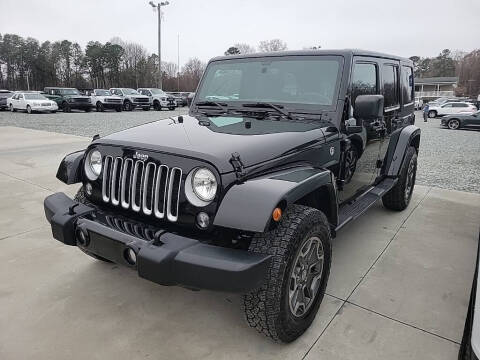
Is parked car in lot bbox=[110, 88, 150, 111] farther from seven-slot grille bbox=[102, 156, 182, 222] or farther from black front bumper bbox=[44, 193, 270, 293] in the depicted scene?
black front bumper bbox=[44, 193, 270, 293]

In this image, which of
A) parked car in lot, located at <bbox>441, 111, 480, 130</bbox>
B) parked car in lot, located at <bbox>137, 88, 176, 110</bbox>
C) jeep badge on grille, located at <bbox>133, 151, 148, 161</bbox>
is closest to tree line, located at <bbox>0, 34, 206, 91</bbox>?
parked car in lot, located at <bbox>137, 88, 176, 110</bbox>

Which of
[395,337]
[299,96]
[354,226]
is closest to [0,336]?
[395,337]

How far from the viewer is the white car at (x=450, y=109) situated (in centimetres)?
2503

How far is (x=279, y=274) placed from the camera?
207cm

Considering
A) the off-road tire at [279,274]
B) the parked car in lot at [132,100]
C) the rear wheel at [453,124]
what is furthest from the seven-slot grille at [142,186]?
the parked car in lot at [132,100]

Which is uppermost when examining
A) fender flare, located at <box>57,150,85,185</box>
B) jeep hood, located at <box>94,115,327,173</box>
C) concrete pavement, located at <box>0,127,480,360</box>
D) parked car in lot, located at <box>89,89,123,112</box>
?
parked car in lot, located at <box>89,89,123,112</box>

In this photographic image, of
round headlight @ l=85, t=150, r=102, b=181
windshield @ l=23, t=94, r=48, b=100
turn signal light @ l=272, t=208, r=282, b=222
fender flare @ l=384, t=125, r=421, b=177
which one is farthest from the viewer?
windshield @ l=23, t=94, r=48, b=100

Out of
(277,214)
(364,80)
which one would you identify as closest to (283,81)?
(364,80)

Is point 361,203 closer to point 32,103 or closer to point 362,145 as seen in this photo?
point 362,145

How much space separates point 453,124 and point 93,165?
69.3 ft

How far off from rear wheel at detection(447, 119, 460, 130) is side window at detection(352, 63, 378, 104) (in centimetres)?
1870

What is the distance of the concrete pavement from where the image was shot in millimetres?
2299

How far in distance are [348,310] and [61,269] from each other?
7.74ft

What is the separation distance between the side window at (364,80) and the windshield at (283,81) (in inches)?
8.2
